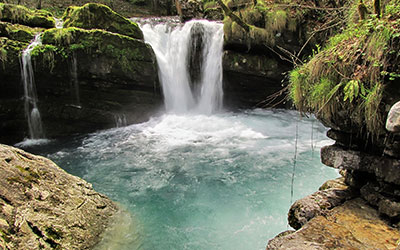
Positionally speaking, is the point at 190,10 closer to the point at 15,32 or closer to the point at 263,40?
the point at 263,40

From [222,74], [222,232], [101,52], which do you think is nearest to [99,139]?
[101,52]

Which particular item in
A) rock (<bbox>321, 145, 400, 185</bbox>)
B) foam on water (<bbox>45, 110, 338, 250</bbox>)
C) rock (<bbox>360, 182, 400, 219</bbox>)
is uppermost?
rock (<bbox>321, 145, 400, 185</bbox>)

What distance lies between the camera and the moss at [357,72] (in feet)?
8.27

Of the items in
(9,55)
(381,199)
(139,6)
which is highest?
(139,6)

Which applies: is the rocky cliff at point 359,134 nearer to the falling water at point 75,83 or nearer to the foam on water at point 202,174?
the foam on water at point 202,174

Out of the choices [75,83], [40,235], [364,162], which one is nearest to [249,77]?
[75,83]

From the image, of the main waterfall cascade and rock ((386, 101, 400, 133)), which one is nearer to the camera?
rock ((386, 101, 400, 133))

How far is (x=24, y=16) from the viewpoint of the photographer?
9266 millimetres

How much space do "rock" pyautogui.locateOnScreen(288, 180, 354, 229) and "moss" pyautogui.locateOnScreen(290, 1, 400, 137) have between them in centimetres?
80

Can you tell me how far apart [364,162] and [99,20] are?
32.7 ft

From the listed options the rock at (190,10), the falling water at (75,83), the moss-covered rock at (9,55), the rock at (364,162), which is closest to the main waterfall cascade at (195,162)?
the falling water at (75,83)

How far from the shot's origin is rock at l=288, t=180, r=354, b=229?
274 cm

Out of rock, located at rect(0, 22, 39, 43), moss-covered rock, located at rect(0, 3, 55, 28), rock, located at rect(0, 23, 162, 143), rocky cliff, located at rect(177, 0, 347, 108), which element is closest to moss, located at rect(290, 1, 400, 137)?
rocky cliff, located at rect(177, 0, 347, 108)

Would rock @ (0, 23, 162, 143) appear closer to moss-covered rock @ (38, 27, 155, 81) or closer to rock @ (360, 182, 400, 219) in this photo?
moss-covered rock @ (38, 27, 155, 81)
